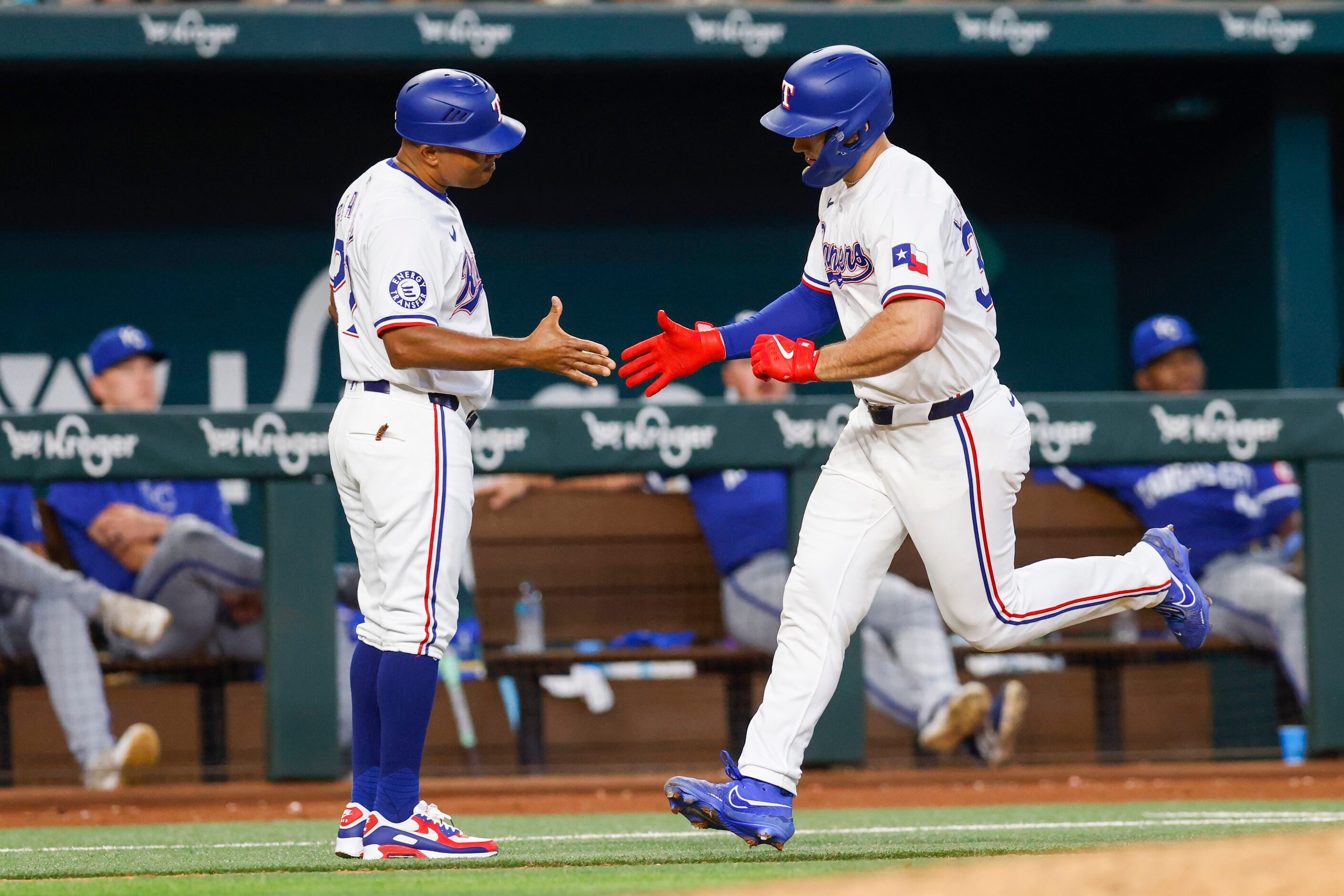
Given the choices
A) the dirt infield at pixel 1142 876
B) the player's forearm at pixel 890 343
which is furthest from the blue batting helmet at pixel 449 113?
the dirt infield at pixel 1142 876

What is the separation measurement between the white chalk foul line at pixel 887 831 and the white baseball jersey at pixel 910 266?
1.09 m

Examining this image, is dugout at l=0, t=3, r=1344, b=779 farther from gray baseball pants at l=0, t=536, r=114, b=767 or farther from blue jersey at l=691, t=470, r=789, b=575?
gray baseball pants at l=0, t=536, r=114, b=767

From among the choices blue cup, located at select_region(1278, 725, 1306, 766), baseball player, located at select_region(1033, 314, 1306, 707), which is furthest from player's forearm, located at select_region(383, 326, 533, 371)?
blue cup, located at select_region(1278, 725, 1306, 766)

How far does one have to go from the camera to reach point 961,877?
1.99m

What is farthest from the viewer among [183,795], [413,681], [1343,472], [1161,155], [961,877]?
[1161,155]

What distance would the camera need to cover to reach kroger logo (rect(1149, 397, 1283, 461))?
4957 mm

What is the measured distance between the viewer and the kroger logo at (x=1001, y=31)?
21.5 ft

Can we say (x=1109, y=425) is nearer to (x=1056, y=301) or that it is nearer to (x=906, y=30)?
(x=906, y=30)

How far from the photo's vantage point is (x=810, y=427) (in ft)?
16.0

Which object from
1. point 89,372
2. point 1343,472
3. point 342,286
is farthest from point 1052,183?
point 342,286

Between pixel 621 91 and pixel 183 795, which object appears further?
pixel 621 91

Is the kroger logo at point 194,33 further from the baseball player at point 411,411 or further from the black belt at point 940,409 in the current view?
the black belt at point 940,409

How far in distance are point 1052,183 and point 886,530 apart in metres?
Result: 5.20

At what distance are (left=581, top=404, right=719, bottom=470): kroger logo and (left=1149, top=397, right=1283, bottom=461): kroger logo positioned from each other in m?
1.44
